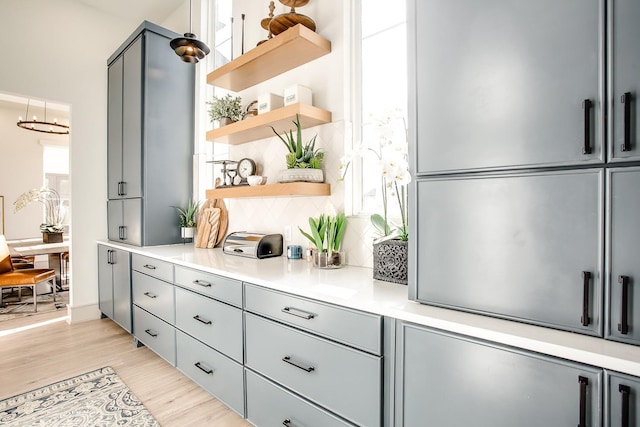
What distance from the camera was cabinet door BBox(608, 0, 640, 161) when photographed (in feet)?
2.75

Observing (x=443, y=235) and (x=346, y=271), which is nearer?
(x=443, y=235)

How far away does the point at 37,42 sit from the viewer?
10.9 feet

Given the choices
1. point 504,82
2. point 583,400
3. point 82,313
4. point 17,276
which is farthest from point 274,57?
point 17,276

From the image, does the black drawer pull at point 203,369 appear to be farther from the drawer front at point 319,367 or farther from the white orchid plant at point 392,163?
the white orchid plant at point 392,163

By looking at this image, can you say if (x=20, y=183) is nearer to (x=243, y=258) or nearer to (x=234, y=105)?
(x=234, y=105)

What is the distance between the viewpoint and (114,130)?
3594 millimetres

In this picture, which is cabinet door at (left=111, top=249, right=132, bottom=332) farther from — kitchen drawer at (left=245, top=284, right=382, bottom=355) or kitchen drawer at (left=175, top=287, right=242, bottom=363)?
kitchen drawer at (left=245, top=284, right=382, bottom=355)

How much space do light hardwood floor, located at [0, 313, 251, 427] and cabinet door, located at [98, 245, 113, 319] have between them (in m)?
0.18

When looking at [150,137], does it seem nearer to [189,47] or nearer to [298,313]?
[189,47]

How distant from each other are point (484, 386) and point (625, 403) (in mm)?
316

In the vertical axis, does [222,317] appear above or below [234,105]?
below

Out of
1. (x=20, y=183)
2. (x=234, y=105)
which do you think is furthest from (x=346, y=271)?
(x=20, y=183)

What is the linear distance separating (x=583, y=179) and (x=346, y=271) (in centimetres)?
121

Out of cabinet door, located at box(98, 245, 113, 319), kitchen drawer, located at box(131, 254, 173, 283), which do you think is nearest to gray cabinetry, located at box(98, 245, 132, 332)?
cabinet door, located at box(98, 245, 113, 319)
